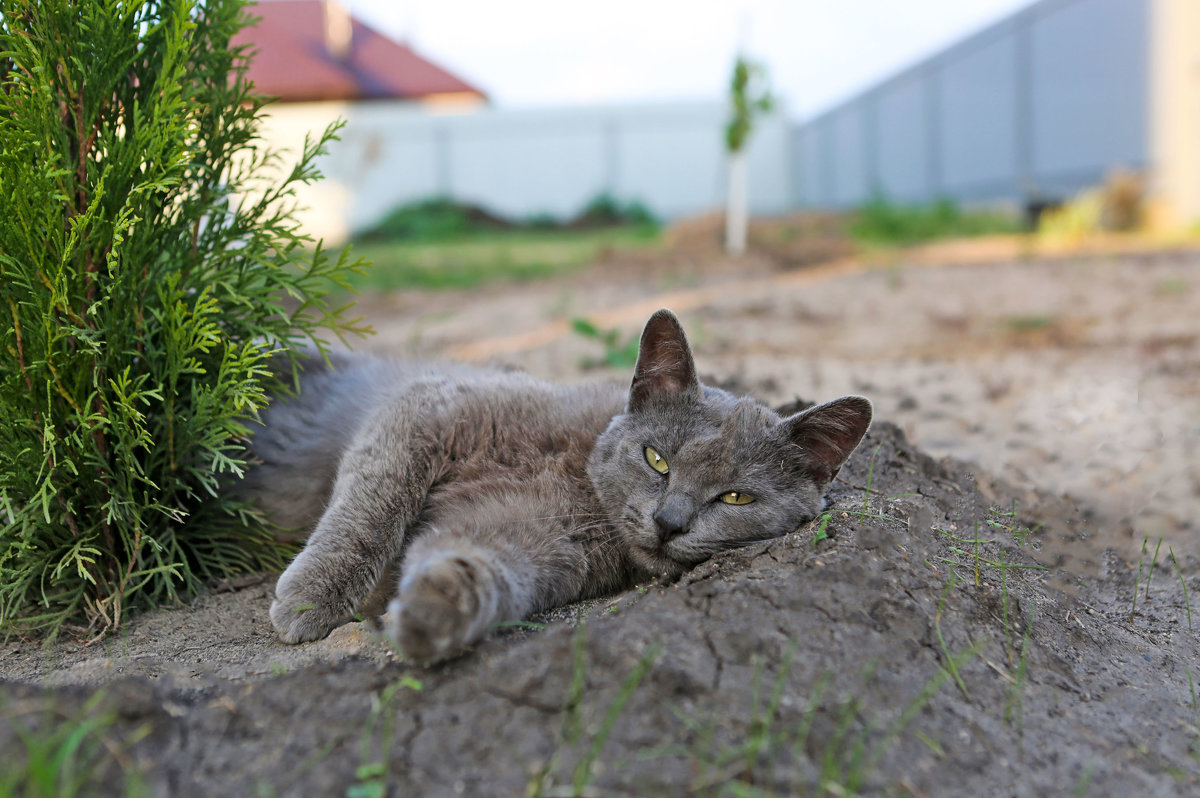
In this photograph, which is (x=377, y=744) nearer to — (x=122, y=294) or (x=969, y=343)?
(x=122, y=294)

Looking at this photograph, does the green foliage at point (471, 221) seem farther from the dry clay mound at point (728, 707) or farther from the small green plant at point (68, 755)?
the small green plant at point (68, 755)

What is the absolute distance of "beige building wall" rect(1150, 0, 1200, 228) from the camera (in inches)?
318

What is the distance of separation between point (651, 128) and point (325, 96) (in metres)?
7.98

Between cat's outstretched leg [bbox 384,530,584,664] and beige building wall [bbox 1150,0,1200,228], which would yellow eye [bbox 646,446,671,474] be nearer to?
cat's outstretched leg [bbox 384,530,584,664]

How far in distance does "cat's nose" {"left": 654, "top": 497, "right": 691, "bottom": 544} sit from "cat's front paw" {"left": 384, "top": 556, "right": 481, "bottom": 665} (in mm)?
471

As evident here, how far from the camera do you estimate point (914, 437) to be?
3045 millimetres

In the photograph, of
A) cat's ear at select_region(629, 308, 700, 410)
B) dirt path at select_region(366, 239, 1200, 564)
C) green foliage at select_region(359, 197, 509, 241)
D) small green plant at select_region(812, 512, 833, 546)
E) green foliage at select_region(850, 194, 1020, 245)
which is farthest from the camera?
green foliage at select_region(359, 197, 509, 241)

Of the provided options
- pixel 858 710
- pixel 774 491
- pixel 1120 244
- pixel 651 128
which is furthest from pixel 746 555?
pixel 651 128

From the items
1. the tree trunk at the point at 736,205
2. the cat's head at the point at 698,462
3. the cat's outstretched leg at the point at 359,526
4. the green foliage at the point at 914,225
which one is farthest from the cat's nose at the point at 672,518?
the green foliage at the point at 914,225

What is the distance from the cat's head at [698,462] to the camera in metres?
1.81

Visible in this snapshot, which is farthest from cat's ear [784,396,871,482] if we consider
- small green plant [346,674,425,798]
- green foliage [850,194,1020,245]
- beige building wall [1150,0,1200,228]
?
beige building wall [1150,0,1200,228]

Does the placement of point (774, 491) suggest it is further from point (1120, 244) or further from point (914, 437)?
point (1120, 244)

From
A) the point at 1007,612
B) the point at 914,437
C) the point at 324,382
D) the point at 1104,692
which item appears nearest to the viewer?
the point at 1104,692

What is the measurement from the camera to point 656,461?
192 centimetres
